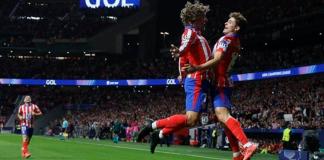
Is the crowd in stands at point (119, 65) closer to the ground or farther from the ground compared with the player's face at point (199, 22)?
farther from the ground

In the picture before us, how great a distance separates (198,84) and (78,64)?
228 ft

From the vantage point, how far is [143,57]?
71.6m

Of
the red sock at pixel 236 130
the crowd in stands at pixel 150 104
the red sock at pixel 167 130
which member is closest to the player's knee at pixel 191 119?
the red sock at pixel 167 130

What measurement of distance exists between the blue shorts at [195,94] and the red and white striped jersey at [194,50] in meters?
0.10

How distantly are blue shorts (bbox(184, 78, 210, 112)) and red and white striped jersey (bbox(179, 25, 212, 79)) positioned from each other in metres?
0.10

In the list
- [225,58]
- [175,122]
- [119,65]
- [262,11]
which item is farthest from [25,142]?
→ [119,65]

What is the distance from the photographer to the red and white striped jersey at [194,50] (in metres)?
9.89

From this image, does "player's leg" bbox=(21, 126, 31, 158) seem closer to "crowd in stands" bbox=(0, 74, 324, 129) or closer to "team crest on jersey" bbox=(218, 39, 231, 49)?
"team crest on jersey" bbox=(218, 39, 231, 49)

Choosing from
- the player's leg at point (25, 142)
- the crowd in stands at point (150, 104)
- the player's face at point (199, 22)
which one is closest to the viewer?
the player's face at point (199, 22)

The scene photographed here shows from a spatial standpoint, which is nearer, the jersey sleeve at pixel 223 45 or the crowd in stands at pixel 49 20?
the jersey sleeve at pixel 223 45

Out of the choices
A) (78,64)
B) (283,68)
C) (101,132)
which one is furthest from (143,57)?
(283,68)

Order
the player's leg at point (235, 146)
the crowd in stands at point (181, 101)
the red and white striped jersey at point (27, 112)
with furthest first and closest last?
1. the crowd in stands at point (181, 101)
2. the red and white striped jersey at point (27, 112)
3. the player's leg at point (235, 146)

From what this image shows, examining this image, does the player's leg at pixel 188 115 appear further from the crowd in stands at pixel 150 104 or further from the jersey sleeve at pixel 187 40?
the crowd in stands at pixel 150 104

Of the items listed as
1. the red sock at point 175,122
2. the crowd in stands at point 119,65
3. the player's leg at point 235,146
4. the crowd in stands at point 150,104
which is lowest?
the player's leg at point 235,146
